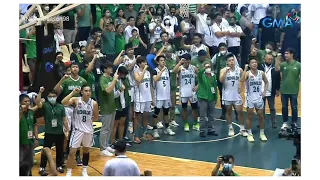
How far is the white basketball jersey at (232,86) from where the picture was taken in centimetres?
1151

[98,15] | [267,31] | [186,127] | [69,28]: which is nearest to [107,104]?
[186,127]

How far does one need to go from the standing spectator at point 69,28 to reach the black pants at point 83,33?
0.26 ft

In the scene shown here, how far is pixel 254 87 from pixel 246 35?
2.71m

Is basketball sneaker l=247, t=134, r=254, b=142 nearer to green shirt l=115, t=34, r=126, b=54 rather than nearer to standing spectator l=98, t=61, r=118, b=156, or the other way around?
standing spectator l=98, t=61, r=118, b=156

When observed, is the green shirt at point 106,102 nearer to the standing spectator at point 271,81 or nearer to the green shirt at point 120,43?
the green shirt at point 120,43

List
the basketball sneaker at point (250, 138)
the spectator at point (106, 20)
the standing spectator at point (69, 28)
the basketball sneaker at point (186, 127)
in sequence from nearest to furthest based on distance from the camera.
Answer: the basketball sneaker at point (250, 138) < the basketball sneaker at point (186, 127) < the standing spectator at point (69, 28) < the spectator at point (106, 20)

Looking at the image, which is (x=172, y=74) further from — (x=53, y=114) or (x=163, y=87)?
(x=53, y=114)

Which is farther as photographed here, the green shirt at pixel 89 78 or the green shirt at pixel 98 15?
the green shirt at pixel 98 15

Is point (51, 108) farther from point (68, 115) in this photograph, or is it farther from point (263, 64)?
point (263, 64)

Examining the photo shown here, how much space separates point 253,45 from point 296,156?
11.7ft

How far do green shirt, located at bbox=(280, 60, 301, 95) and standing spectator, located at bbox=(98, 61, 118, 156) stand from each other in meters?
2.98

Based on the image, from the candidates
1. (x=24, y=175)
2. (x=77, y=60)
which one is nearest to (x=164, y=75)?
(x=77, y=60)

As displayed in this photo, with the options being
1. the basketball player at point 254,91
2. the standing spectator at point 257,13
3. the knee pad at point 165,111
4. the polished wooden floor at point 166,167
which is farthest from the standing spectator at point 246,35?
the polished wooden floor at point 166,167

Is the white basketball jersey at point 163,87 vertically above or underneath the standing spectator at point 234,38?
underneath
